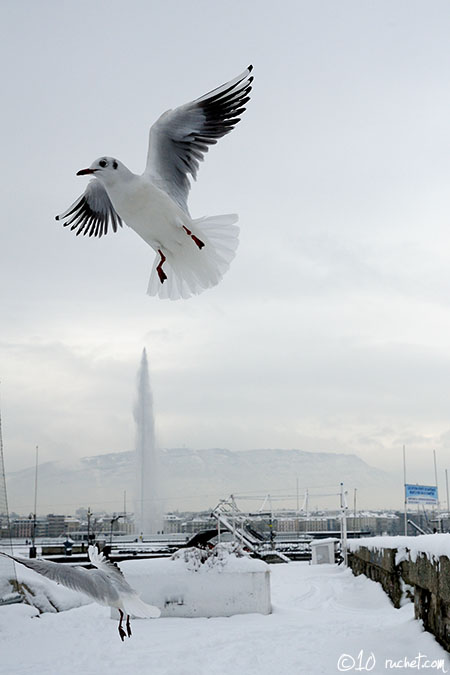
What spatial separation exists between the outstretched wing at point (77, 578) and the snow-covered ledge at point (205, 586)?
9.50m

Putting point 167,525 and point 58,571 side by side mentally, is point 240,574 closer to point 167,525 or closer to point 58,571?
point 58,571

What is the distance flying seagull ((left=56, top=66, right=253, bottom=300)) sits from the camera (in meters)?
3.26

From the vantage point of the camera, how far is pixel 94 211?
170 inches

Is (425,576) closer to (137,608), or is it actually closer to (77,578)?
(137,608)

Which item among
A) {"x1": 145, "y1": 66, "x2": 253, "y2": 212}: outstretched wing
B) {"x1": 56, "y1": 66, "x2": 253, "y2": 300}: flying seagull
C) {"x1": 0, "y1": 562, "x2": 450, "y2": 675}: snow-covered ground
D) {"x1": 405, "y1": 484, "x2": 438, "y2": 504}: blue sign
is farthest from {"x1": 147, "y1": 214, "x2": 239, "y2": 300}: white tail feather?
{"x1": 405, "y1": 484, "x2": 438, "y2": 504}: blue sign

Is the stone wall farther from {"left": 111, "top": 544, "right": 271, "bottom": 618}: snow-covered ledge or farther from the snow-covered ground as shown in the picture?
{"left": 111, "top": 544, "right": 271, "bottom": 618}: snow-covered ledge

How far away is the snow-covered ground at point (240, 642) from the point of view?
724 centimetres

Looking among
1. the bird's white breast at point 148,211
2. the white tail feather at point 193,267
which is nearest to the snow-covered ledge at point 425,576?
the white tail feather at point 193,267

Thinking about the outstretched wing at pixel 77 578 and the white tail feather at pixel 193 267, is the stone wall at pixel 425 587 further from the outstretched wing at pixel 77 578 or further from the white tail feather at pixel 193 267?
the outstretched wing at pixel 77 578

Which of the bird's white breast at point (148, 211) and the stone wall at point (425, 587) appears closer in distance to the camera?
the bird's white breast at point (148, 211)

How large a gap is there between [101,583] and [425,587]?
A: 4.38 metres

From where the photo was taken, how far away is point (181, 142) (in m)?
3.95

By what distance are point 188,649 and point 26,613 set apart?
398 cm

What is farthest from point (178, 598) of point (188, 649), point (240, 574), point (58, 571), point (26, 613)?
point (58, 571)
